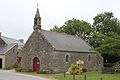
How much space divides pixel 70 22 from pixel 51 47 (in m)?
21.2

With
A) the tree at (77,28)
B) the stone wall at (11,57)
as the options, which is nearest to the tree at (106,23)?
the tree at (77,28)

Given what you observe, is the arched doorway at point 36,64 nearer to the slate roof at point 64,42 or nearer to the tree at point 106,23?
the slate roof at point 64,42

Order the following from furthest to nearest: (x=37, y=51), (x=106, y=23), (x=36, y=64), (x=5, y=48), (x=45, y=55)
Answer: (x=106, y=23)
(x=5, y=48)
(x=36, y=64)
(x=37, y=51)
(x=45, y=55)

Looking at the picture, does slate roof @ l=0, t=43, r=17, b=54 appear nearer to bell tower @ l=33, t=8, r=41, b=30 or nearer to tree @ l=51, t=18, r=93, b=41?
bell tower @ l=33, t=8, r=41, b=30

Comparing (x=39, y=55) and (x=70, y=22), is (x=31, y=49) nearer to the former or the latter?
(x=39, y=55)

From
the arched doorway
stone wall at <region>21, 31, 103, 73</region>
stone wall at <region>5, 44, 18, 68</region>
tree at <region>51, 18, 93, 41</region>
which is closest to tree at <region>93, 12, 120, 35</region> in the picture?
tree at <region>51, 18, 93, 41</region>

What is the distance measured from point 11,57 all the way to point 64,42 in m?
13.7

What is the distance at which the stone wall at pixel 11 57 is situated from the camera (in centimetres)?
4272

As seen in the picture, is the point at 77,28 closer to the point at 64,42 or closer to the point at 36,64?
the point at 64,42

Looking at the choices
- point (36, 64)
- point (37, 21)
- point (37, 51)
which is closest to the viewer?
point (37, 51)

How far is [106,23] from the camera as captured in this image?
164 feet

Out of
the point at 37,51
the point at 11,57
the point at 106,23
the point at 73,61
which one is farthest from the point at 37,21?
the point at 106,23

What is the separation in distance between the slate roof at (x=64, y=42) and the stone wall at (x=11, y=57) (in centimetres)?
1203

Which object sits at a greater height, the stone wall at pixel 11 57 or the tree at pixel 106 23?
the tree at pixel 106 23
